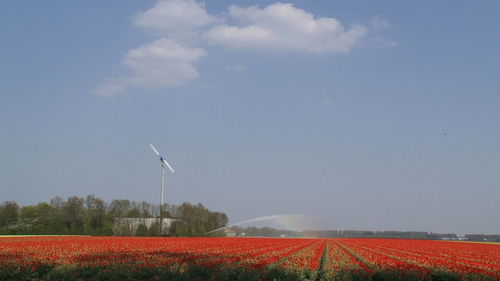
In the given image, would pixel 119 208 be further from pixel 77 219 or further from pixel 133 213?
pixel 77 219

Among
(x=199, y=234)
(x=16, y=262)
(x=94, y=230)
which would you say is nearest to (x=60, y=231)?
(x=94, y=230)

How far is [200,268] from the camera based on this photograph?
22188mm

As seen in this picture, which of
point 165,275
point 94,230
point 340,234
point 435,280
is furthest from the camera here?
point 340,234

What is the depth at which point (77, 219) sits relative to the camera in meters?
118

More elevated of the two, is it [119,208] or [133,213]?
[119,208]

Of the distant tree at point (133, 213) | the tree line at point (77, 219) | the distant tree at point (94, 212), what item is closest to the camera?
the tree line at point (77, 219)

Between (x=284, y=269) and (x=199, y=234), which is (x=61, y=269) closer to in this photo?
(x=284, y=269)

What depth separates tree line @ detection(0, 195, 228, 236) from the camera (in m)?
106

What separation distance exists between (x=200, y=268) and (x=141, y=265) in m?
2.94

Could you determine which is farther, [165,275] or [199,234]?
[199,234]

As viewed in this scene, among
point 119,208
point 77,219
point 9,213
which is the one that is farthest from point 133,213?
point 9,213

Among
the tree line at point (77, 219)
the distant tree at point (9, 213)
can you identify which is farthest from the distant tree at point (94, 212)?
the distant tree at point (9, 213)

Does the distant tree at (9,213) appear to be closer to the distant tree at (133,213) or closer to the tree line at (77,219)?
the tree line at (77,219)

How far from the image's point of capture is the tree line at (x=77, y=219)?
10619 cm
